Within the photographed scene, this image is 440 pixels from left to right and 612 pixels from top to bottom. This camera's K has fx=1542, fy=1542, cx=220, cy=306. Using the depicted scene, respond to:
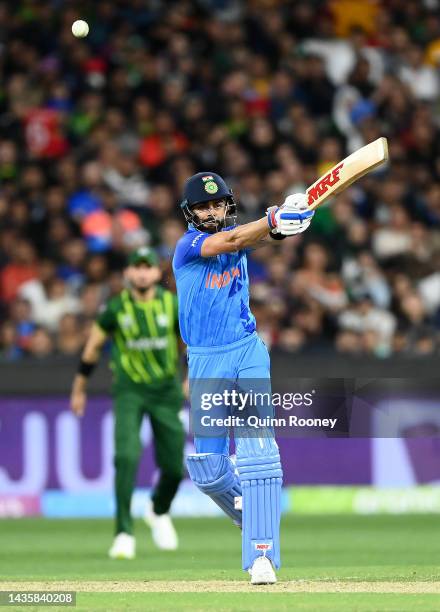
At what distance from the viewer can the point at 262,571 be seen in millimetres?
7020

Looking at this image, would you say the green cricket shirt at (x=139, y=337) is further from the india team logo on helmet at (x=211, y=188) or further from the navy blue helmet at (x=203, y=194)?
the india team logo on helmet at (x=211, y=188)

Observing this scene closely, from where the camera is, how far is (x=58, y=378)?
13039mm

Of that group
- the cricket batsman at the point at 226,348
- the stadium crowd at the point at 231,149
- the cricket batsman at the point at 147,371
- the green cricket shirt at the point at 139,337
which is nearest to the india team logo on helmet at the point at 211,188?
the cricket batsman at the point at 226,348

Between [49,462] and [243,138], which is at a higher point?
A: [243,138]

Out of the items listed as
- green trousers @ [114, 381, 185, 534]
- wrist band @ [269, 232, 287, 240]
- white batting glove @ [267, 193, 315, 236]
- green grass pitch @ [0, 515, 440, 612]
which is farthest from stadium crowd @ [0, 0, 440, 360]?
white batting glove @ [267, 193, 315, 236]

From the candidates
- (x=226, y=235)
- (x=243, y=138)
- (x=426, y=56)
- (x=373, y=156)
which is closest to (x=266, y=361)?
(x=226, y=235)

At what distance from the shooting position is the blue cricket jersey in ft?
23.5

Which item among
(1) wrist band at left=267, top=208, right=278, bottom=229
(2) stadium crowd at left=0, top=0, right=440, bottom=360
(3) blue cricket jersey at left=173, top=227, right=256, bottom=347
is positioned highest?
(2) stadium crowd at left=0, top=0, right=440, bottom=360

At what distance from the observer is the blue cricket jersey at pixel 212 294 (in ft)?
23.5

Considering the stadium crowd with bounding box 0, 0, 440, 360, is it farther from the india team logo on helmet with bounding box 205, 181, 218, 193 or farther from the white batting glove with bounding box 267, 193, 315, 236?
the white batting glove with bounding box 267, 193, 315, 236

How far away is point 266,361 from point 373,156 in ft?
3.77

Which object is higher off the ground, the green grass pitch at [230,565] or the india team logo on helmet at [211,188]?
the india team logo on helmet at [211,188]

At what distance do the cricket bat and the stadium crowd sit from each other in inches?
260

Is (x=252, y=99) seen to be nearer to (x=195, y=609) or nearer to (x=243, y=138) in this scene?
(x=243, y=138)
